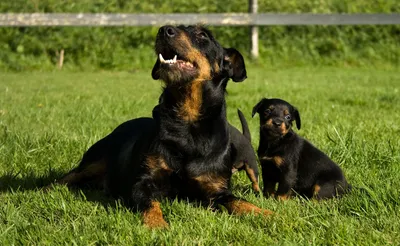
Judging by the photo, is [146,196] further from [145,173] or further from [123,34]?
[123,34]

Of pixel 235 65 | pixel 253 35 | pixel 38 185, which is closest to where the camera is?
pixel 235 65

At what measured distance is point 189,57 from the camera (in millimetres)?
4105

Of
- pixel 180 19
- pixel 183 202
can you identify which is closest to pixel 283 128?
pixel 183 202

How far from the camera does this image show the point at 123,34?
1709 centimetres

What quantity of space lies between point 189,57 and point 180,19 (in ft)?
36.7

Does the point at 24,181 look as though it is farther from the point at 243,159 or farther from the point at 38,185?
the point at 243,159

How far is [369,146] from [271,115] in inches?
37.7

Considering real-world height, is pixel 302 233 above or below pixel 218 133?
below

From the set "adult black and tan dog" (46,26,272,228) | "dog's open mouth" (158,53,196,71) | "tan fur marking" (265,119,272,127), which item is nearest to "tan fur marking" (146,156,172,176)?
"adult black and tan dog" (46,26,272,228)

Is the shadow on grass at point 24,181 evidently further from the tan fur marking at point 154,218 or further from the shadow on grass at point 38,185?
the tan fur marking at point 154,218

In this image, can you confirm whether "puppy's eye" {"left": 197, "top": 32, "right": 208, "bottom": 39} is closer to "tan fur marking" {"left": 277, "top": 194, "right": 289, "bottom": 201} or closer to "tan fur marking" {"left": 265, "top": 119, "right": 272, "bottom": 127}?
"tan fur marking" {"left": 265, "top": 119, "right": 272, "bottom": 127}

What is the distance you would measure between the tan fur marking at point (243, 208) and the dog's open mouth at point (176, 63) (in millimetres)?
951

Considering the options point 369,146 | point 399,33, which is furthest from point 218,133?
point 399,33

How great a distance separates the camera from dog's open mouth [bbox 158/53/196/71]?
13.2 feet
